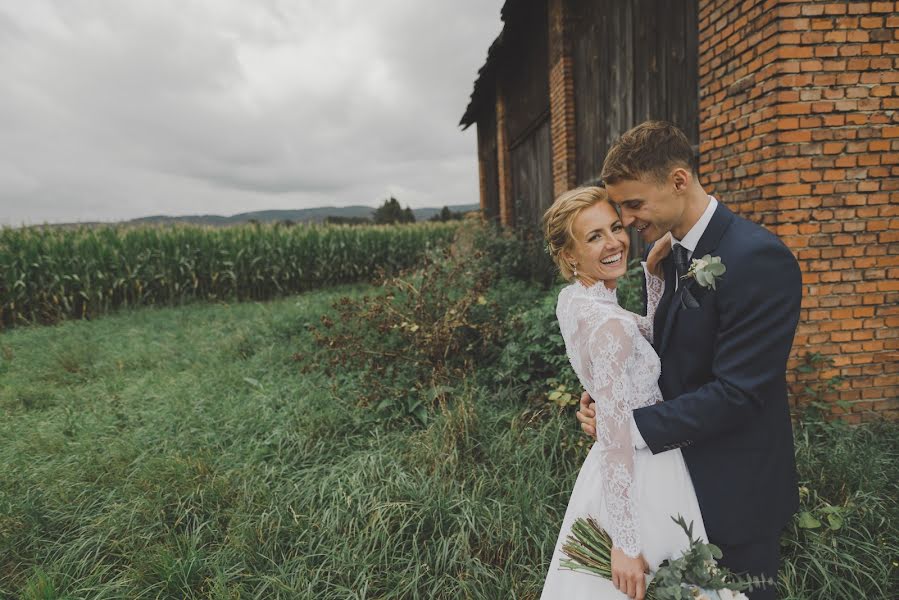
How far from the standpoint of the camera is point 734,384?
1.18 metres

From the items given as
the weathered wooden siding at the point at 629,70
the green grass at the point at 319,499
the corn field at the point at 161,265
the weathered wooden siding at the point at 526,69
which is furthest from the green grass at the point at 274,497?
the weathered wooden siding at the point at 526,69

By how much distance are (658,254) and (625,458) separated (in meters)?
0.74

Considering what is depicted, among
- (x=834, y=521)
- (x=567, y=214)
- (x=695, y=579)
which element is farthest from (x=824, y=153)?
(x=695, y=579)

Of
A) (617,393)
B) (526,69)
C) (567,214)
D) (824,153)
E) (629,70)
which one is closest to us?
(617,393)

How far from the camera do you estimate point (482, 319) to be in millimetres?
4973

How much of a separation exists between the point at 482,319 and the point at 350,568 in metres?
2.93

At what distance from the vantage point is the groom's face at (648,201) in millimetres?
1368

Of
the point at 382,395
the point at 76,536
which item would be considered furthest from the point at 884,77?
the point at 76,536

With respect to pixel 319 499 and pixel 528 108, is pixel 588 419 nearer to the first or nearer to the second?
pixel 319 499

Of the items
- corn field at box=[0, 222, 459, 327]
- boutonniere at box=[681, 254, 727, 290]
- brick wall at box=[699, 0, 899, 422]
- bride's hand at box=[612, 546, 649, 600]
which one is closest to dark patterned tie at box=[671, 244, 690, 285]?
boutonniere at box=[681, 254, 727, 290]

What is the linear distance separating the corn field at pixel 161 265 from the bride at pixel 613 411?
6518 millimetres

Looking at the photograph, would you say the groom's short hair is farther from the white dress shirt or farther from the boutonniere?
the boutonniere

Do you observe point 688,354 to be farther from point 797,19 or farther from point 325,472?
point 797,19

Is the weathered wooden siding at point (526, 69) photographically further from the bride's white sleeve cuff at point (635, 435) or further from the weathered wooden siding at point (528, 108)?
the bride's white sleeve cuff at point (635, 435)
